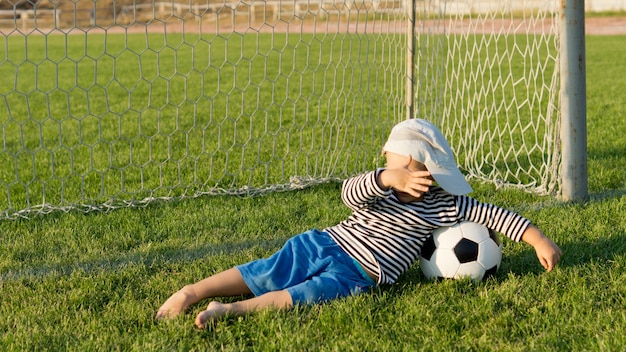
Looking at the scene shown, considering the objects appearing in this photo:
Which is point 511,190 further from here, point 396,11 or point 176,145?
point 176,145

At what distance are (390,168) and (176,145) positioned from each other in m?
3.47

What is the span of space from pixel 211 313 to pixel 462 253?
40.1 inches

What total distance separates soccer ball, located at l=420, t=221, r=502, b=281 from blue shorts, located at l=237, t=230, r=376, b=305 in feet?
0.88

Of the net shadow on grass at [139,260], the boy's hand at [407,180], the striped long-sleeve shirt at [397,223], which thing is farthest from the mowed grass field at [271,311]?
the boy's hand at [407,180]

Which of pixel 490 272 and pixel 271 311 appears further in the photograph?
pixel 490 272

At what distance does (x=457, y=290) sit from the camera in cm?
299

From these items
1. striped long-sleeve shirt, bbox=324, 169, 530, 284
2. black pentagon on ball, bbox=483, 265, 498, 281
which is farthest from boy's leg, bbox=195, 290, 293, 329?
black pentagon on ball, bbox=483, 265, 498, 281

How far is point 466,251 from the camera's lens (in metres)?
3.07

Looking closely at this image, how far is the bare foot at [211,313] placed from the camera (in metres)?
2.65

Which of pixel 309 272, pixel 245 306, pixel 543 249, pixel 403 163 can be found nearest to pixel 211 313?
pixel 245 306

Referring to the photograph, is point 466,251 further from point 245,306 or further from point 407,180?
point 245,306

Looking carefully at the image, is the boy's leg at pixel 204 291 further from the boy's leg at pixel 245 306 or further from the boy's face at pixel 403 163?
the boy's face at pixel 403 163

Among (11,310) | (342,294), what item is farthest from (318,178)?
(11,310)

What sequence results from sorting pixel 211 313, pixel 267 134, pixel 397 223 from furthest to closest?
pixel 267 134 < pixel 397 223 < pixel 211 313
